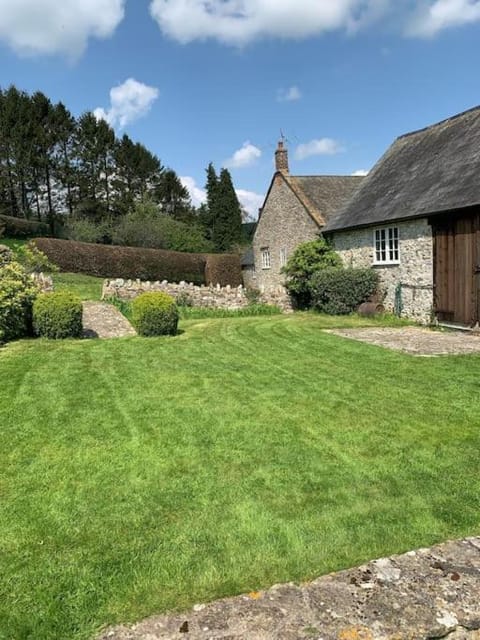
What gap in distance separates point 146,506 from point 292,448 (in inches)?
64.7

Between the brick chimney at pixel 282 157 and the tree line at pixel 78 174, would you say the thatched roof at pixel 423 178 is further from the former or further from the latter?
the tree line at pixel 78 174

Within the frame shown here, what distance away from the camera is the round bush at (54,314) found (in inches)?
433

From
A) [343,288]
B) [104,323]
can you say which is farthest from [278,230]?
[104,323]

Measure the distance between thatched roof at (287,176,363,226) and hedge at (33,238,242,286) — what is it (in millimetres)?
8140

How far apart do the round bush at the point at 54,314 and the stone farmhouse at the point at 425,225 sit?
9800 mm

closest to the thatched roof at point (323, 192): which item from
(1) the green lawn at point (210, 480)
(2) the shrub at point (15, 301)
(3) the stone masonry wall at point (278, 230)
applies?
(3) the stone masonry wall at point (278, 230)

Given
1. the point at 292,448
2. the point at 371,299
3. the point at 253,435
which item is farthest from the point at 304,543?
the point at 371,299

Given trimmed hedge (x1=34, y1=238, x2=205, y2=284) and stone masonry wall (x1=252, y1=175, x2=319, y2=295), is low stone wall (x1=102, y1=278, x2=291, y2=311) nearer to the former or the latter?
stone masonry wall (x1=252, y1=175, x2=319, y2=295)

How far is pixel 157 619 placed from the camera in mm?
2459

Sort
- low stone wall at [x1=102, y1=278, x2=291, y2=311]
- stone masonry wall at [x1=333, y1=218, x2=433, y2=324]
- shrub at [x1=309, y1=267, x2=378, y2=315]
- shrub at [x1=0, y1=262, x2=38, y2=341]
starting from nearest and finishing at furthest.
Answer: shrub at [x1=0, y1=262, x2=38, y2=341], stone masonry wall at [x1=333, y1=218, x2=433, y2=324], shrub at [x1=309, y1=267, x2=378, y2=315], low stone wall at [x1=102, y1=278, x2=291, y2=311]

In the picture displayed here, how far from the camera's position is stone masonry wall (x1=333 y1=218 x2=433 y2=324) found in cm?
1373

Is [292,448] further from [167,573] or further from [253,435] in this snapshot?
[167,573]

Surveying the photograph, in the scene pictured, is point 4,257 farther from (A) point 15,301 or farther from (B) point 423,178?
(B) point 423,178

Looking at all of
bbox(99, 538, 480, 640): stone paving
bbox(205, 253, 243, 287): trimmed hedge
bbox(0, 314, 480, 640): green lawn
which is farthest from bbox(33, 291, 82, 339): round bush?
bbox(205, 253, 243, 287): trimmed hedge
